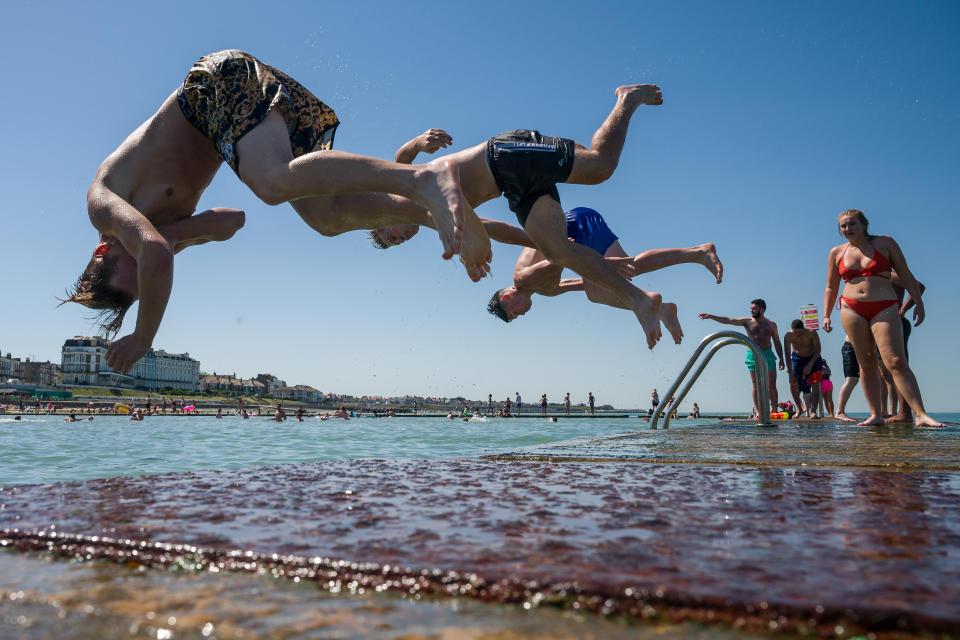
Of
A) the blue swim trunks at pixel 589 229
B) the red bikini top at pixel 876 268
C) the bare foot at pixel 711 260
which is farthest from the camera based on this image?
the blue swim trunks at pixel 589 229

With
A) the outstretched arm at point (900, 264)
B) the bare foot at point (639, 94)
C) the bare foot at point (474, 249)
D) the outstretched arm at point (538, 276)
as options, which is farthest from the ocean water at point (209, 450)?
the outstretched arm at point (900, 264)

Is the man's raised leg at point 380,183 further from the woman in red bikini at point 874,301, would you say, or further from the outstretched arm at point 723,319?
the outstretched arm at point 723,319

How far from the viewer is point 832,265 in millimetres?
6895

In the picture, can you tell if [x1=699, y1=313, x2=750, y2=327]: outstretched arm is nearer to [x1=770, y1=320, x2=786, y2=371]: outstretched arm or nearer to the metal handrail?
[x1=770, y1=320, x2=786, y2=371]: outstretched arm

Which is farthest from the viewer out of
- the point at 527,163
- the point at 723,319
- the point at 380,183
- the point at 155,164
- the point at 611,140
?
the point at 723,319

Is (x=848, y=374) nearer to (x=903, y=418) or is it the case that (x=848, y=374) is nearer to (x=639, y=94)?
(x=903, y=418)

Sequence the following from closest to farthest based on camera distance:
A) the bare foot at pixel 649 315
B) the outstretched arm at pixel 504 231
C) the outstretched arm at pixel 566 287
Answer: the bare foot at pixel 649 315 < the outstretched arm at pixel 504 231 < the outstretched arm at pixel 566 287

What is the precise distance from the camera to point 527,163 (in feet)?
12.1

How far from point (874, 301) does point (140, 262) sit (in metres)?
6.37

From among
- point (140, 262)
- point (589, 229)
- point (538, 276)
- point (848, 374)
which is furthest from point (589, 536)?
point (848, 374)

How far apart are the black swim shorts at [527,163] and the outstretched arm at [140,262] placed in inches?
70.1

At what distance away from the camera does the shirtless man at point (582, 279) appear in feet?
16.2

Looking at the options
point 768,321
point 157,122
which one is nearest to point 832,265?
point 768,321

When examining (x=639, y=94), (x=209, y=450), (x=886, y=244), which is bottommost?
(x=209, y=450)
